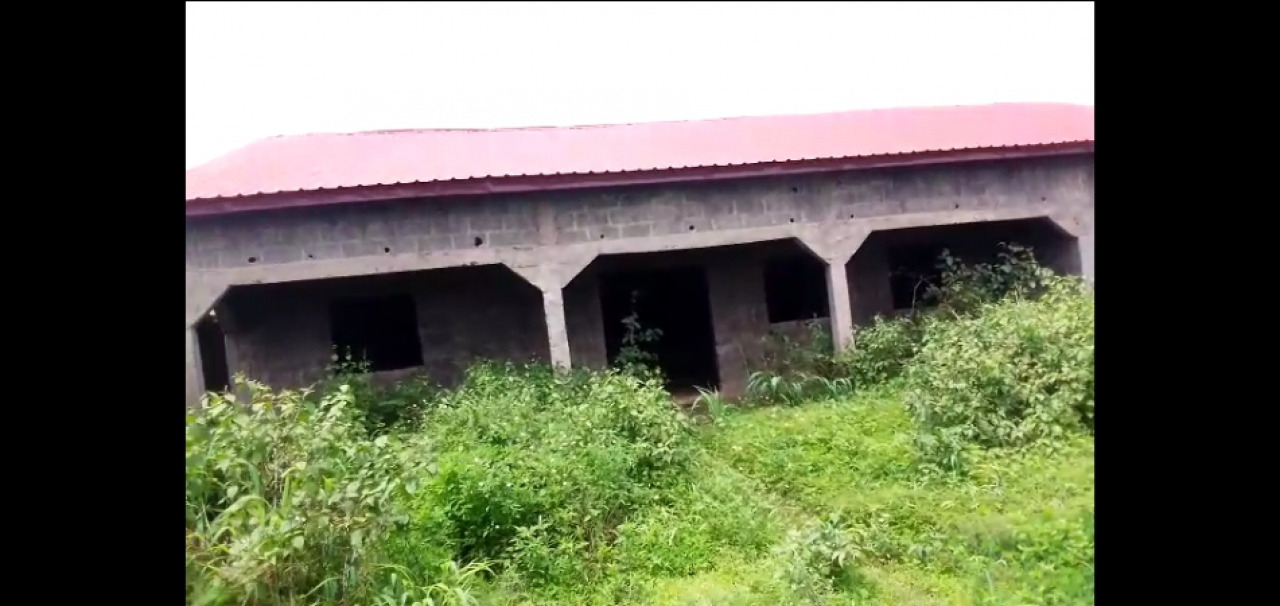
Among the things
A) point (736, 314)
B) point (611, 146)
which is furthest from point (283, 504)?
point (736, 314)

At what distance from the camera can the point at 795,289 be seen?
8.53 metres

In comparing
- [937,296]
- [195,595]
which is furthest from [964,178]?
[195,595]

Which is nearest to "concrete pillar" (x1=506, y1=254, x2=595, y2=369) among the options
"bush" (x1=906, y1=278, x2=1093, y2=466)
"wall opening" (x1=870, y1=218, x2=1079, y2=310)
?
"bush" (x1=906, y1=278, x2=1093, y2=466)

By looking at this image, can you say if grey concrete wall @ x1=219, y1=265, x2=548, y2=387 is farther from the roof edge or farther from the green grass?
the green grass

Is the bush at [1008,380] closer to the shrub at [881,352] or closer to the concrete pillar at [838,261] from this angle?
the shrub at [881,352]

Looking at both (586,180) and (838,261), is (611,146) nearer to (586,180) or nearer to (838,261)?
(586,180)

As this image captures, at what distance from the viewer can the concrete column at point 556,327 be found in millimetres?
6641

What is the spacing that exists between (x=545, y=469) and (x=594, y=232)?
3042 mm

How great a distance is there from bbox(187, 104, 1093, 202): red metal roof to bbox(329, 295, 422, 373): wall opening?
147 cm

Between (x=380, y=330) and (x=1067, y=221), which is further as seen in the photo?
(x=1067, y=221)

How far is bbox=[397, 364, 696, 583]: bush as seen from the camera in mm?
3791

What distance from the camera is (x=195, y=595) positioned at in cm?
268
